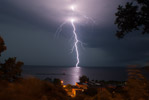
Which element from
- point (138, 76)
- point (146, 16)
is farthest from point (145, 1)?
point (138, 76)

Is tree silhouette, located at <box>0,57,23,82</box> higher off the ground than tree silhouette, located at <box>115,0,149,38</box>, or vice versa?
tree silhouette, located at <box>115,0,149,38</box>

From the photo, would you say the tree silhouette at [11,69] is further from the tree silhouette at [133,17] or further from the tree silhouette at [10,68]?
the tree silhouette at [133,17]

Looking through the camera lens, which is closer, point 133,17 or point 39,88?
point 39,88

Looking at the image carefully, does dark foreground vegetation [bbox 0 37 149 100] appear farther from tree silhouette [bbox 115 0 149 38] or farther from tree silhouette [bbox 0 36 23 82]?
tree silhouette [bbox 115 0 149 38]

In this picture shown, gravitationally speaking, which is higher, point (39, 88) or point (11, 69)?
point (11, 69)

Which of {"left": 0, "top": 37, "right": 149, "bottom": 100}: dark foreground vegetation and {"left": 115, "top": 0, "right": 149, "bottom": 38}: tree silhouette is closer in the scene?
{"left": 0, "top": 37, "right": 149, "bottom": 100}: dark foreground vegetation

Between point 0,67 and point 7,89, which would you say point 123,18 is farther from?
point 7,89

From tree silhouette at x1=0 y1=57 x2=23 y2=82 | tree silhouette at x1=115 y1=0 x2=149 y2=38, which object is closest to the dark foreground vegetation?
tree silhouette at x1=0 y1=57 x2=23 y2=82

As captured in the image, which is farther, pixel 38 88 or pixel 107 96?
pixel 107 96

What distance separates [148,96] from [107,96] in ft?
3.10

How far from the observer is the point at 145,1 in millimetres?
7074

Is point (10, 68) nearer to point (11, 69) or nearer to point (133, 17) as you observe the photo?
point (11, 69)

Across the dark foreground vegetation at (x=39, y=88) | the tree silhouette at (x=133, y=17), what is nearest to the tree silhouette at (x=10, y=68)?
the dark foreground vegetation at (x=39, y=88)

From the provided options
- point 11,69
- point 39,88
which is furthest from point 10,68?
point 39,88
